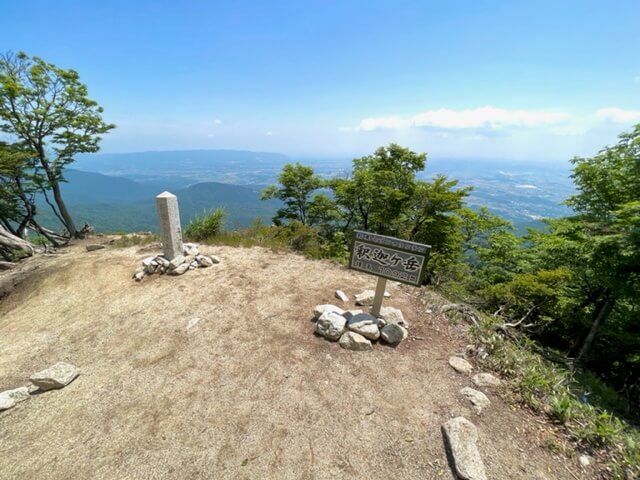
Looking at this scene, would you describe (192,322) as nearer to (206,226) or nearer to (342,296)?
(342,296)

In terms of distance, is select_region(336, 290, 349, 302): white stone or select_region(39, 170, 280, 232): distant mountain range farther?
select_region(39, 170, 280, 232): distant mountain range

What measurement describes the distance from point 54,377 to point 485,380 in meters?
5.24

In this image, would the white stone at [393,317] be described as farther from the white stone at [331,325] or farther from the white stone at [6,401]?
the white stone at [6,401]

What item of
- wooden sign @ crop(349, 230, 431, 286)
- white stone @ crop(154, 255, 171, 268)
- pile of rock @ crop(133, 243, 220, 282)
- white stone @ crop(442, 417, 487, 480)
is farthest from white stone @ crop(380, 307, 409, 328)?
white stone @ crop(154, 255, 171, 268)

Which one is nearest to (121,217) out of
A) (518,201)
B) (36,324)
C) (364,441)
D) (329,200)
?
(329,200)

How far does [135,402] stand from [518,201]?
144 meters

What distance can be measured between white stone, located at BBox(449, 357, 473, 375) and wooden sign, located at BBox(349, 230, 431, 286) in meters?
1.10

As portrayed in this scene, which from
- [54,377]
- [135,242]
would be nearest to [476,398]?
[54,377]

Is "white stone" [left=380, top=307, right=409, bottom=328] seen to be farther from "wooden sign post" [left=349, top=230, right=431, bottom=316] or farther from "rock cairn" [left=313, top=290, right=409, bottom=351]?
"wooden sign post" [left=349, top=230, right=431, bottom=316]

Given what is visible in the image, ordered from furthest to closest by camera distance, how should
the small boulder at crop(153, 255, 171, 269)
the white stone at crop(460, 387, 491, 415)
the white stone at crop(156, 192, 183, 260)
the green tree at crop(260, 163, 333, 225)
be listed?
the green tree at crop(260, 163, 333, 225), the small boulder at crop(153, 255, 171, 269), the white stone at crop(156, 192, 183, 260), the white stone at crop(460, 387, 491, 415)

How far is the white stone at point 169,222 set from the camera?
19.6 feet

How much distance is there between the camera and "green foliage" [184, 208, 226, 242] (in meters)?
8.51

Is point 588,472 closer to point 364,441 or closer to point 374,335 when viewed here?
point 364,441

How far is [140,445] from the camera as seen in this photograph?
102 inches
